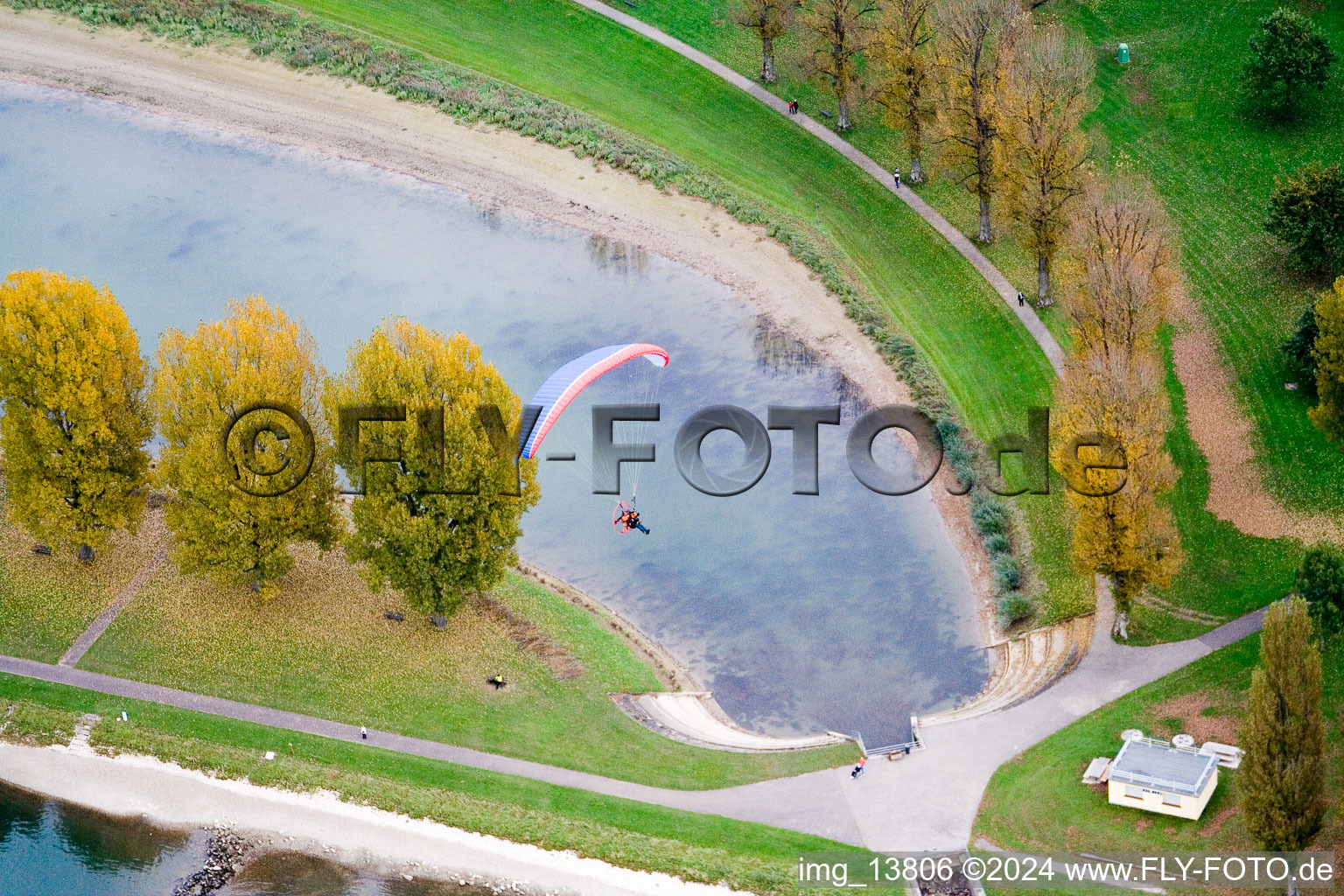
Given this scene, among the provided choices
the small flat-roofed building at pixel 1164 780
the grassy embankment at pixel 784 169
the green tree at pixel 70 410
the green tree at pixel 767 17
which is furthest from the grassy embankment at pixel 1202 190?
the green tree at pixel 70 410

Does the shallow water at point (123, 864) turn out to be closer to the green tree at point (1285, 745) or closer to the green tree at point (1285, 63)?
the green tree at point (1285, 745)

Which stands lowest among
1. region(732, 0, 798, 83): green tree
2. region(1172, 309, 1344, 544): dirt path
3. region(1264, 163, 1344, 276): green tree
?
region(1172, 309, 1344, 544): dirt path

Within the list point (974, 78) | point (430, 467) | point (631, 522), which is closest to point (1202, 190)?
point (974, 78)

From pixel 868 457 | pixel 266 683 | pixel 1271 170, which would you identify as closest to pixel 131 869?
pixel 266 683

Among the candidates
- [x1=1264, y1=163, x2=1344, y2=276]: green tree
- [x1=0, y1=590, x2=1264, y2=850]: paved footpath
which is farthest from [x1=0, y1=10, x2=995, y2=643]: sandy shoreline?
[x1=0, y1=590, x2=1264, y2=850]: paved footpath

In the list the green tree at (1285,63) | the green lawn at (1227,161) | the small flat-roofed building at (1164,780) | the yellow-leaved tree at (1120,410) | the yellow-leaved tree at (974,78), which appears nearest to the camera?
the small flat-roofed building at (1164,780)

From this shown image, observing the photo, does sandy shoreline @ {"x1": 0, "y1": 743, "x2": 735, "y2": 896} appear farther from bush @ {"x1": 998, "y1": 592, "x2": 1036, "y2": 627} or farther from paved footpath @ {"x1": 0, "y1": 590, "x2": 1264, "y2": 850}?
bush @ {"x1": 998, "y1": 592, "x2": 1036, "y2": 627}
